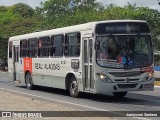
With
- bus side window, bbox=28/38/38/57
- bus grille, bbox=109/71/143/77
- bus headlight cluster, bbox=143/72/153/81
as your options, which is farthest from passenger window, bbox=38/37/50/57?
bus headlight cluster, bbox=143/72/153/81

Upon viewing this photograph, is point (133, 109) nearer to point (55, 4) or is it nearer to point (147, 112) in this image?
point (147, 112)

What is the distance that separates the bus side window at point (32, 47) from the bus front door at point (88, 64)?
6.12 meters

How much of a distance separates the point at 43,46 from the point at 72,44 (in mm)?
3654

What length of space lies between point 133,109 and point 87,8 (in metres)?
60.0

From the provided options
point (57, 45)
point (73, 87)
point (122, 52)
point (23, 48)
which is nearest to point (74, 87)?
point (73, 87)

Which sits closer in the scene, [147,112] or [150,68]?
[147,112]

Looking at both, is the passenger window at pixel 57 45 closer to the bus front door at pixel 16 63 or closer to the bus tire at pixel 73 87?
the bus tire at pixel 73 87

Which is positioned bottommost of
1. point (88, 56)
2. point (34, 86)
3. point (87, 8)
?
point (34, 86)

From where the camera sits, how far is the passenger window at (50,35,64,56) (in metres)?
20.3

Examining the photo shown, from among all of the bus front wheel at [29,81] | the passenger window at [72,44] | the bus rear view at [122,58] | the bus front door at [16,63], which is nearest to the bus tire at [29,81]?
the bus front wheel at [29,81]

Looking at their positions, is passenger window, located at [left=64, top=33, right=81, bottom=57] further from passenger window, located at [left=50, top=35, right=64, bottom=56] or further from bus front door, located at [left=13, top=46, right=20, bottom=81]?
bus front door, located at [left=13, top=46, right=20, bottom=81]

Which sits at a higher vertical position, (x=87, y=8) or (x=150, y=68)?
(x=87, y=8)

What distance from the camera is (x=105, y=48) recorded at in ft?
55.9

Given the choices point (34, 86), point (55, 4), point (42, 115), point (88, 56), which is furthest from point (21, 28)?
point (42, 115)
